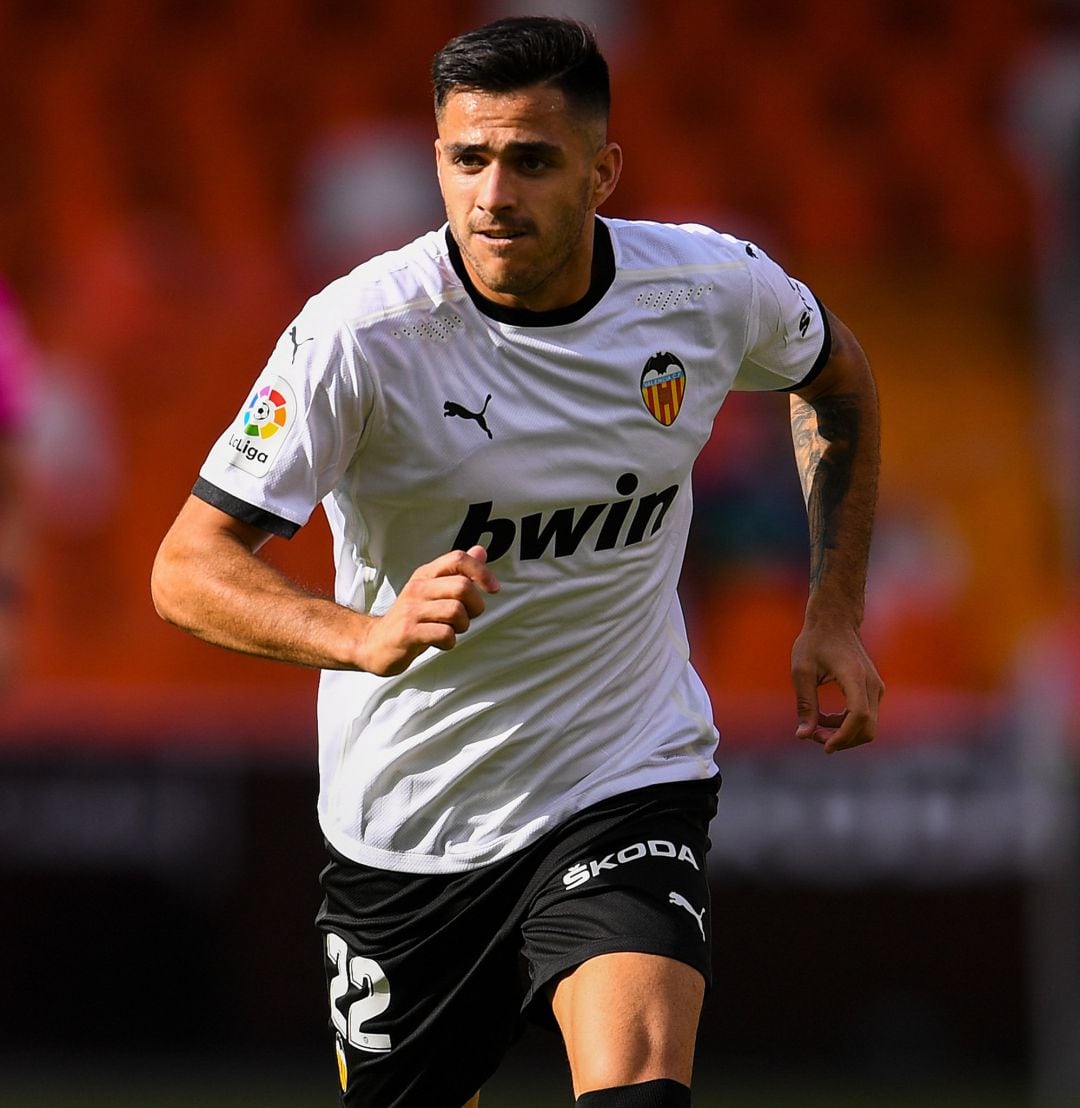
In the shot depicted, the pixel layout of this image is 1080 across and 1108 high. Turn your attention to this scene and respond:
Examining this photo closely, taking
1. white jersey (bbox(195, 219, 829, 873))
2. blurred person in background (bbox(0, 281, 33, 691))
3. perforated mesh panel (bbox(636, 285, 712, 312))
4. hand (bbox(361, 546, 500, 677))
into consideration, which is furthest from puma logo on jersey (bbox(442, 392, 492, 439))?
blurred person in background (bbox(0, 281, 33, 691))

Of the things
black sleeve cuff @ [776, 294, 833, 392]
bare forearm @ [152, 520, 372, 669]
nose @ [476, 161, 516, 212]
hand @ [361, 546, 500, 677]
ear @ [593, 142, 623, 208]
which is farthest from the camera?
black sleeve cuff @ [776, 294, 833, 392]

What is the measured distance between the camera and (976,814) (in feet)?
25.6

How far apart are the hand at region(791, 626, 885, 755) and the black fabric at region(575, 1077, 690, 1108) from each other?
0.78 m

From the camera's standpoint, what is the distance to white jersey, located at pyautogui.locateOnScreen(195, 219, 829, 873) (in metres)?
3.50

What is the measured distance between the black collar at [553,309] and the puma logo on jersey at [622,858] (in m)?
0.97

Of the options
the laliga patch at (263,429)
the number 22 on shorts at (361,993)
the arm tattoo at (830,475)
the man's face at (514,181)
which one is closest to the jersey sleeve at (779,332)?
the arm tattoo at (830,475)

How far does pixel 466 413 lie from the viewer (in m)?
3.60

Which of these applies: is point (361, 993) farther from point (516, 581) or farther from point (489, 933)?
point (516, 581)

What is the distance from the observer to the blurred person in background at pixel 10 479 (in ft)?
17.0

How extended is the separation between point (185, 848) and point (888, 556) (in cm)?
371

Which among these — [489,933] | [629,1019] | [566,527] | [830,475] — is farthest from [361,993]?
[830,475]

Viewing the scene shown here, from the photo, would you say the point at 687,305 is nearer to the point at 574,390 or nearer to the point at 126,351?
the point at 574,390

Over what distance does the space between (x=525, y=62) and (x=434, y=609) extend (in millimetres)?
1147

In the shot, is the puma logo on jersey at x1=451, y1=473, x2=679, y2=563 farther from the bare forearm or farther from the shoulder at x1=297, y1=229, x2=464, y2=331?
the bare forearm
